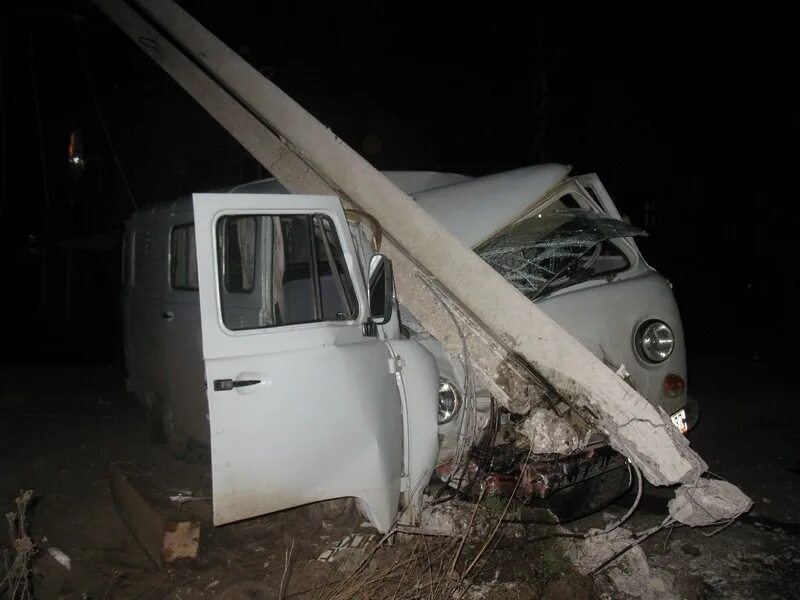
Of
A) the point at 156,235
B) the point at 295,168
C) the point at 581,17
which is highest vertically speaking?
the point at 581,17

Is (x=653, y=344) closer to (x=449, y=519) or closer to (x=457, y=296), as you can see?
(x=457, y=296)

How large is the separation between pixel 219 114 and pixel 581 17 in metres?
10.1

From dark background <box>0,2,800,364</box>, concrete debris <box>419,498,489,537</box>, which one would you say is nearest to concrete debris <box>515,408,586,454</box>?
concrete debris <box>419,498,489,537</box>

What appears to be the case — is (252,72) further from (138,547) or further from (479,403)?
(138,547)

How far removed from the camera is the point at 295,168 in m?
4.21

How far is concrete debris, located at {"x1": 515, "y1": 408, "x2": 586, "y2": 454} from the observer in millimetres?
3498

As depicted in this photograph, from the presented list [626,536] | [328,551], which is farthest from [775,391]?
[328,551]

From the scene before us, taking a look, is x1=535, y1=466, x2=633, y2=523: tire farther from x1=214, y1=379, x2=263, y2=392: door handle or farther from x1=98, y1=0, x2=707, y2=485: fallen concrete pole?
x1=214, y1=379, x2=263, y2=392: door handle

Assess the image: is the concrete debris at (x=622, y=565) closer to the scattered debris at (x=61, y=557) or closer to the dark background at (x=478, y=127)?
the scattered debris at (x=61, y=557)

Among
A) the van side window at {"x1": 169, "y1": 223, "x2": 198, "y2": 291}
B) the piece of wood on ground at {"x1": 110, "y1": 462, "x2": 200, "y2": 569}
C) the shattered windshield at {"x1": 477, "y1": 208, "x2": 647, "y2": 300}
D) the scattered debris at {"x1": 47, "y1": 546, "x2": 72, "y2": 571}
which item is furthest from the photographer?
the van side window at {"x1": 169, "y1": 223, "x2": 198, "y2": 291}

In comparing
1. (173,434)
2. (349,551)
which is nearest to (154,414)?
(173,434)

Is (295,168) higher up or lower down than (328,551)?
higher up

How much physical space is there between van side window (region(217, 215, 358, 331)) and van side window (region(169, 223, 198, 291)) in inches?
26.2

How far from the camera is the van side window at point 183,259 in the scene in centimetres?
465
